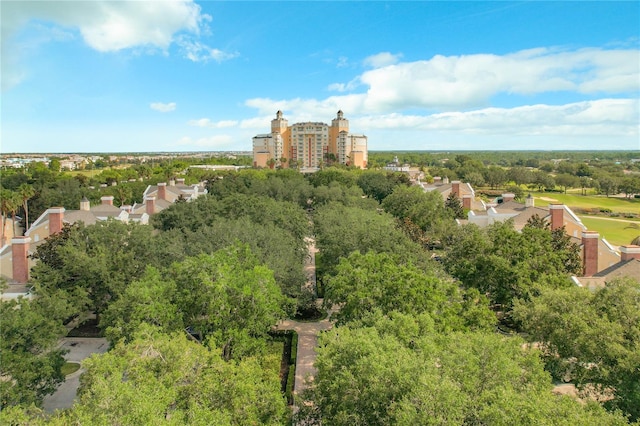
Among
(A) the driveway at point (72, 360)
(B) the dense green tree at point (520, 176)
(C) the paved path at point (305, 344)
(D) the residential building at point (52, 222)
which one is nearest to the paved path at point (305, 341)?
(C) the paved path at point (305, 344)

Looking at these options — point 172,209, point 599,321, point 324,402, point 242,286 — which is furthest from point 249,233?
point 599,321

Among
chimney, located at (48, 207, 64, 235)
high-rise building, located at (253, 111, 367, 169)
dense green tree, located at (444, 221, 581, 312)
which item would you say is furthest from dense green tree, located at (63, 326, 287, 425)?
high-rise building, located at (253, 111, 367, 169)

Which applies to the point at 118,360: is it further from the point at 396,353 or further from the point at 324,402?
the point at 396,353

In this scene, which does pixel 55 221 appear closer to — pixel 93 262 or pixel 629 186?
pixel 93 262

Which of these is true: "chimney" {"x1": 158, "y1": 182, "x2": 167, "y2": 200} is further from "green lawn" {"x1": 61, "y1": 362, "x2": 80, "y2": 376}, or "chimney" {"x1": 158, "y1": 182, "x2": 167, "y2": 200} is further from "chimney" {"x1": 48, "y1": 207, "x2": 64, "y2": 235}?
"green lawn" {"x1": 61, "y1": 362, "x2": 80, "y2": 376}

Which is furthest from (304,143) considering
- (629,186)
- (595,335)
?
(595,335)

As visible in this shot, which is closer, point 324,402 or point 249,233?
point 324,402
